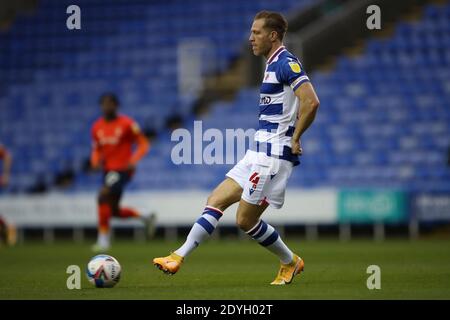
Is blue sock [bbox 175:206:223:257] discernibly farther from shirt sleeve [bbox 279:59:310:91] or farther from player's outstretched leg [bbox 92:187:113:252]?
player's outstretched leg [bbox 92:187:113:252]

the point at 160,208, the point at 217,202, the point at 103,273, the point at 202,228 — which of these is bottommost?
the point at 160,208

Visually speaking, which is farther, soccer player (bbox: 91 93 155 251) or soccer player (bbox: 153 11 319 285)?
soccer player (bbox: 91 93 155 251)

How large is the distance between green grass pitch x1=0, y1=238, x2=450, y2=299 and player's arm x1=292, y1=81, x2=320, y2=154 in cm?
124

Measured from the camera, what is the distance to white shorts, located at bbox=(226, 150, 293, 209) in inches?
328

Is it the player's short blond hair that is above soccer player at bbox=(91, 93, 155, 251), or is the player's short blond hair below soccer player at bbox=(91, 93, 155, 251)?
above

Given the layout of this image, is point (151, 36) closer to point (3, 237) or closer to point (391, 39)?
point (391, 39)

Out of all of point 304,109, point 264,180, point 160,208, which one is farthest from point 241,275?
point 160,208

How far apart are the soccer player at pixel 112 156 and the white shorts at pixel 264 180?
6.77 meters

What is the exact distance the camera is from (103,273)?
8312 mm

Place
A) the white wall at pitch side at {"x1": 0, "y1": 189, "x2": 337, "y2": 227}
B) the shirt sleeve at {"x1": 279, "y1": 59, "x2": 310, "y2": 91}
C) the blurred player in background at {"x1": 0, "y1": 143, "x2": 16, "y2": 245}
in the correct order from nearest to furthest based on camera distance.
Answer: the shirt sleeve at {"x1": 279, "y1": 59, "x2": 310, "y2": 91}
the blurred player in background at {"x1": 0, "y1": 143, "x2": 16, "y2": 245}
the white wall at pitch side at {"x1": 0, "y1": 189, "x2": 337, "y2": 227}

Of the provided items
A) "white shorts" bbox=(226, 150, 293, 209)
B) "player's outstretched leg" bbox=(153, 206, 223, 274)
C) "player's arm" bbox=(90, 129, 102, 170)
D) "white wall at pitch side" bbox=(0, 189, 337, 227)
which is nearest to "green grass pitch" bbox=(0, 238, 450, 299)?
"player's outstretched leg" bbox=(153, 206, 223, 274)

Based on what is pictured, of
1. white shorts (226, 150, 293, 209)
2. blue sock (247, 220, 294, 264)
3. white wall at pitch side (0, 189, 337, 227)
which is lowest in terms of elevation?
white wall at pitch side (0, 189, 337, 227)

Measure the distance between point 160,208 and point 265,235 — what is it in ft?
37.9

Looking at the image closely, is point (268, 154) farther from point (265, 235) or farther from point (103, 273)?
point (103, 273)
